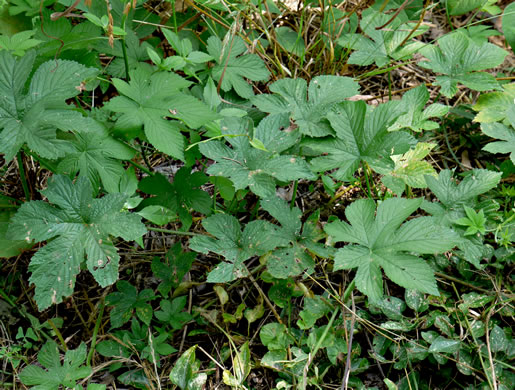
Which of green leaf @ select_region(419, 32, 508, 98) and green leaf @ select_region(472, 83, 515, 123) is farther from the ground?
green leaf @ select_region(419, 32, 508, 98)

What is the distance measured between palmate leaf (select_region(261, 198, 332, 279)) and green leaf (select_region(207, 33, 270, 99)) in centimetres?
57

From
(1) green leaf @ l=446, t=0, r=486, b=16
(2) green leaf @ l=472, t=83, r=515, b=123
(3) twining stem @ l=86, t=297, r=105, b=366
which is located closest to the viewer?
(3) twining stem @ l=86, t=297, r=105, b=366

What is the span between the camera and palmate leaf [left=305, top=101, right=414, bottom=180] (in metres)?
1.75

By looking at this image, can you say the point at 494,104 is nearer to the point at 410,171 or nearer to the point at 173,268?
the point at 410,171

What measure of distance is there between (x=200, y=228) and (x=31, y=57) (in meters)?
0.98

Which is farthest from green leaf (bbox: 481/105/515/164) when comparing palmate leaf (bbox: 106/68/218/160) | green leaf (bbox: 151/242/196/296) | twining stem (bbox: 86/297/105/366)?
twining stem (bbox: 86/297/105/366)

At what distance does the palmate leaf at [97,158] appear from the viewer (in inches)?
67.5

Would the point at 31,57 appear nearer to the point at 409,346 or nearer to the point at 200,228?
the point at 200,228

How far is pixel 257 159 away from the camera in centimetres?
172

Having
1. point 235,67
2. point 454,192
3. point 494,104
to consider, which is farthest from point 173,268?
point 494,104

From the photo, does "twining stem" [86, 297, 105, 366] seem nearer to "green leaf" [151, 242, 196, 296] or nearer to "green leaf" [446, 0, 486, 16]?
"green leaf" [151, 242, 196, 296]

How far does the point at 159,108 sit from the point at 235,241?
57 centimetres

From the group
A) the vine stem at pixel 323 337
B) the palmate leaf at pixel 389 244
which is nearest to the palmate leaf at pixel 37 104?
the palmate leaf at pixel 389 244

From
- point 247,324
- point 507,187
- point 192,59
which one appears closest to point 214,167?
point 192,59
